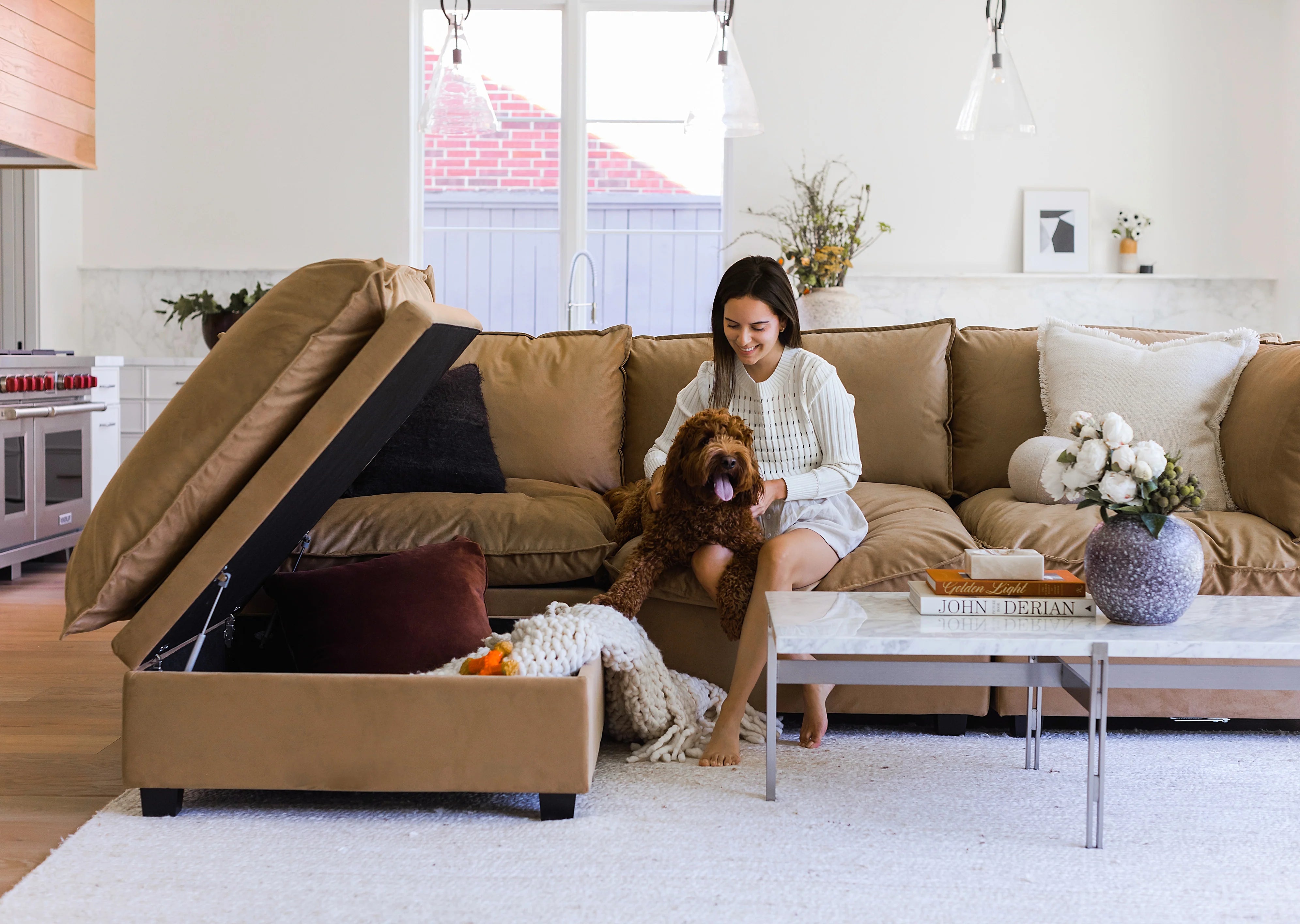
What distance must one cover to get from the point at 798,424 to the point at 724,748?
768 millimetres

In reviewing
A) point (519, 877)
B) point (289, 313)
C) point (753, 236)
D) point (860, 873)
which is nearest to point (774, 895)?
point (860, 873)

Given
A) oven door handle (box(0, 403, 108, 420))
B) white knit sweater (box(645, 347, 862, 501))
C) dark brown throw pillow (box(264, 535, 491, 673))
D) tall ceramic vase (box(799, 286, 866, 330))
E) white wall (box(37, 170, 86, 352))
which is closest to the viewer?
dark brown throw pillow (box(264, 535, 491, 673))

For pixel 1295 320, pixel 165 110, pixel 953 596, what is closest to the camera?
pixel 953 596

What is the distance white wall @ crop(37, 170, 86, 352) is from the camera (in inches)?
198

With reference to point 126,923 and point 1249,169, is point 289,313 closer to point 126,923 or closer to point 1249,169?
point 126,923

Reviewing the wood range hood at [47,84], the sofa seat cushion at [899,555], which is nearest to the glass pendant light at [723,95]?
the sofa seat cushion at [899,555]

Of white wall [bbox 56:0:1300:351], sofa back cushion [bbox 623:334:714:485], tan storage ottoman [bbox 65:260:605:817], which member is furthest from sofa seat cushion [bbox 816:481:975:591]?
white wall [bbox 56:0:1300:351]

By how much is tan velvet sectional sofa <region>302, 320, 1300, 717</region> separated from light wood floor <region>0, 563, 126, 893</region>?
1.92 ft

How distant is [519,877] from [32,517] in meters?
3.18

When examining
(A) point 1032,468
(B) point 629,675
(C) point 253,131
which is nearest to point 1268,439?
(A) point 1032,468

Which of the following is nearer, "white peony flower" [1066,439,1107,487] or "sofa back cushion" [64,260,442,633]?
"sofa back cushion" [64,260,442,633]

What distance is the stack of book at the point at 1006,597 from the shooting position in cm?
185

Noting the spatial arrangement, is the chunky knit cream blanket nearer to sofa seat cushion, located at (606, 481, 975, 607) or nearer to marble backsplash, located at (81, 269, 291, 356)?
sofa seat cushion, located at (606, 481, 975, 607)

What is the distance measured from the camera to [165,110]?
5250 mm
